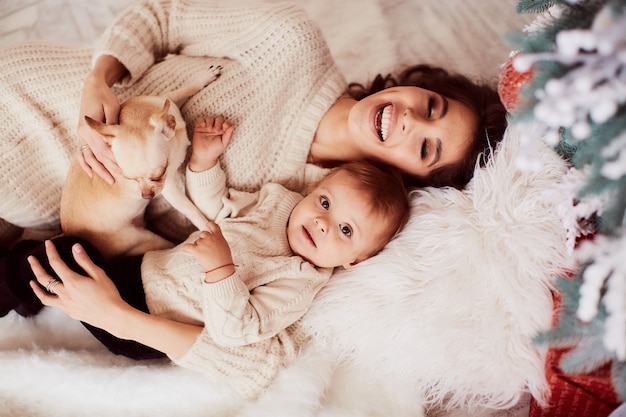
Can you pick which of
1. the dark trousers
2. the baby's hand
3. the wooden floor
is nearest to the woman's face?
the baby's hand

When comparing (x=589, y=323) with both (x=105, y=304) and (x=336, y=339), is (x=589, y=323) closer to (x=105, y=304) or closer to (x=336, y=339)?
(x=336, y=339)

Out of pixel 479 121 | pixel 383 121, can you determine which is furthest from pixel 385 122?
pixel 479 121

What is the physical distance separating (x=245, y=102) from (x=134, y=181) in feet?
1.45

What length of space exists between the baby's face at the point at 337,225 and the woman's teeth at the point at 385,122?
150 millimetres

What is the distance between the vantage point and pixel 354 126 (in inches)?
54.4

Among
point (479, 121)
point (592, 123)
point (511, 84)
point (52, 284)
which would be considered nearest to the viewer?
point (592, 123)

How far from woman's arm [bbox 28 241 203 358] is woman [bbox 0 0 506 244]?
12.5 inches

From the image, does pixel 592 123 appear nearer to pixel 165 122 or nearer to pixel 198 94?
pixel 165 122

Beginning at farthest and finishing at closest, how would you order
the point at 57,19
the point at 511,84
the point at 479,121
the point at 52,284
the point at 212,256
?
the point at 57,19
the point at 479,121
the point at 52,284
the point at 212,256
the point at 511,84

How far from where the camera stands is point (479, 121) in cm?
144

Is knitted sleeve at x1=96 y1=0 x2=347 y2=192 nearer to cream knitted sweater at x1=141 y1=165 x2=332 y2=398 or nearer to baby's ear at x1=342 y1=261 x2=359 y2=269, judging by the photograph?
cream knitted sweater at x1=141 y1=165 x2=332 y2=398

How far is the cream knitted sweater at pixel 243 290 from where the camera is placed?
124 centimetres

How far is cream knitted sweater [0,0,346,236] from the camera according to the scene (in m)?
1.43

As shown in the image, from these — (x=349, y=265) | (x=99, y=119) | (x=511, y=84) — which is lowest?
(x=349, y=265)
